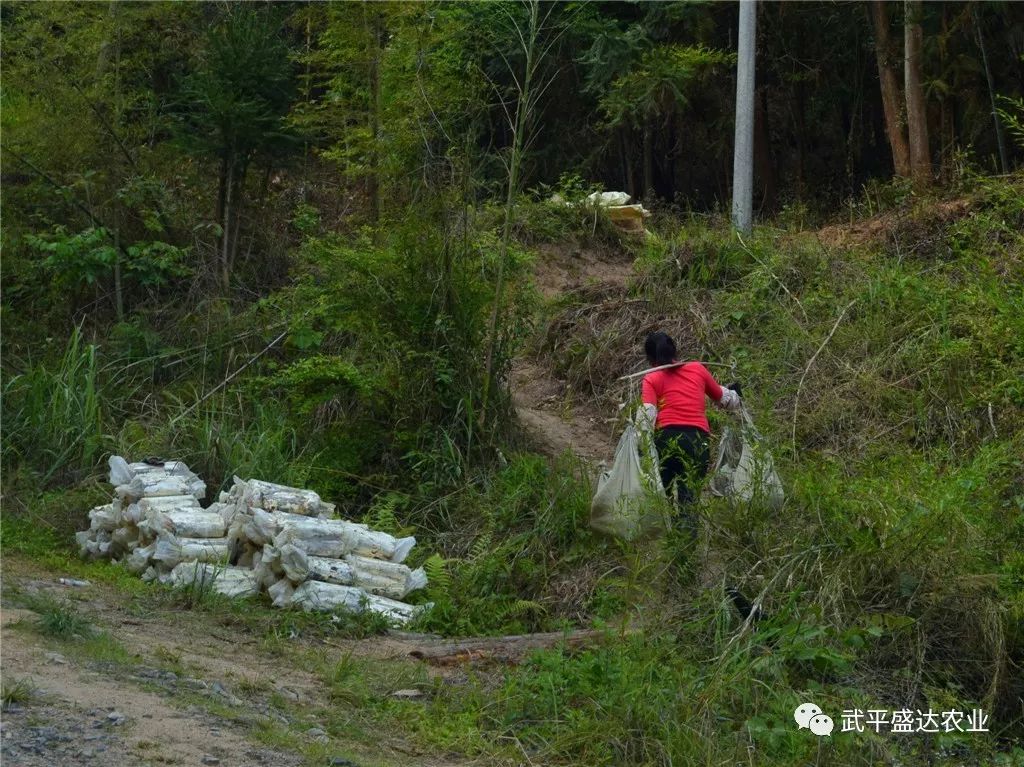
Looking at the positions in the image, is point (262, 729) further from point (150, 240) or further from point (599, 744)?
point (150, 240)

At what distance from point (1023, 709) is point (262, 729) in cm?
419

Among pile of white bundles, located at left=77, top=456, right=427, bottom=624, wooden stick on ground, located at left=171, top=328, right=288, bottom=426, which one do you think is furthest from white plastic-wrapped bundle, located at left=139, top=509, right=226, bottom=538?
wooden stick on ground, located at left=171, top=328, right=288, bottom=426

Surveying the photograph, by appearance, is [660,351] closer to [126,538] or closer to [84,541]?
[126,538]

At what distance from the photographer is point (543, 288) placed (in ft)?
49.0

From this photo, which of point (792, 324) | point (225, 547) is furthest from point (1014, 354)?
point (225, 547)

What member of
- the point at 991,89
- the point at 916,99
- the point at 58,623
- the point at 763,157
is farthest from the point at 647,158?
the point at 58,623

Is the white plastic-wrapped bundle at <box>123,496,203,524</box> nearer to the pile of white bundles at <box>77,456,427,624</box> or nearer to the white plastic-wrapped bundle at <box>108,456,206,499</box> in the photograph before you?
the pile of white bundles at <box>77,456,427,624</box>

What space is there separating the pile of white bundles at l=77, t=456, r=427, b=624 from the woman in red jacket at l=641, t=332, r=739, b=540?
1.98 metres

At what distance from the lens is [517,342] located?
11.1 meters

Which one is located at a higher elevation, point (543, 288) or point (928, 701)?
point (543, 288)

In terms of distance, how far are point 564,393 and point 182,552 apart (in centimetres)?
A: 532

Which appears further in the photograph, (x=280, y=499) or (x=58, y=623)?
(x=280, y=499)

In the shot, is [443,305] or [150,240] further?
[150,240]

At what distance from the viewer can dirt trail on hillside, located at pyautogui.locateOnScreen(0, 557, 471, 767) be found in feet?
17.9
